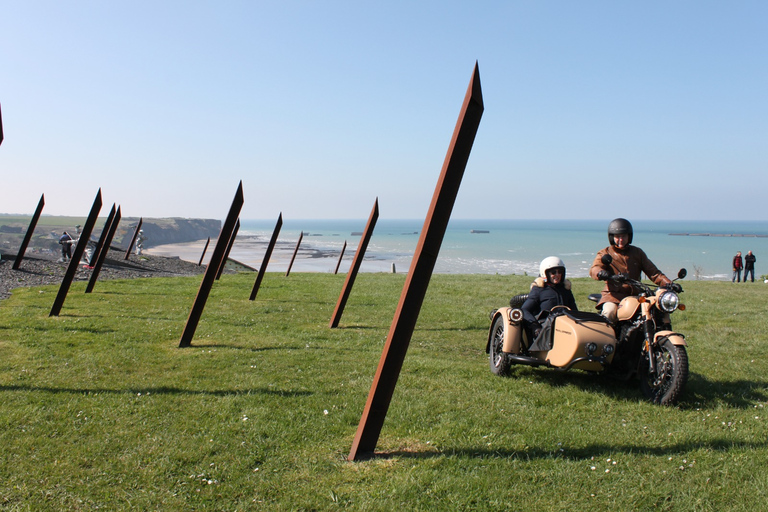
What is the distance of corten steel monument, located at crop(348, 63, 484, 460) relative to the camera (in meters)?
3.83

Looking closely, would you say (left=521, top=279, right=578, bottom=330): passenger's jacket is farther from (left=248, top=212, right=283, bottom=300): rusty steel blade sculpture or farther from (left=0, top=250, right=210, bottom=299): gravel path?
(left=0, top=250, right=210, bottom=299): gravel path

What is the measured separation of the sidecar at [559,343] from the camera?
557 centimetres

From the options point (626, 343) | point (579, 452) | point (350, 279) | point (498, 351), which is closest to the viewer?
point (579, 452)

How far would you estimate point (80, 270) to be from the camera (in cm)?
1978

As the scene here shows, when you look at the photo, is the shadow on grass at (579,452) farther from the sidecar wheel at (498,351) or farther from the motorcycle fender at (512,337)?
the sidecar wheel at (498,351)

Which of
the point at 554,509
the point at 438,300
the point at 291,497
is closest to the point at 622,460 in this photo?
the point at 554,509

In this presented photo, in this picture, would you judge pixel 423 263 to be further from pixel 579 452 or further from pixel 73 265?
pixel 73 265

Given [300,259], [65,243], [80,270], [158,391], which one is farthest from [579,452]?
[300,259]

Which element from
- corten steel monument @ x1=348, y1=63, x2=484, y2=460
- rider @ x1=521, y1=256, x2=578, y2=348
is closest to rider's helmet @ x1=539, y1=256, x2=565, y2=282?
rider @ x1=521, y1=256, x2=578, y2=348

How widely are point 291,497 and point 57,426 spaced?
248 cm

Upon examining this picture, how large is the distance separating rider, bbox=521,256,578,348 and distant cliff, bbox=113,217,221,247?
347 ft

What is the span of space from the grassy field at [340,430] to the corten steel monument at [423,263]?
305 millimetres

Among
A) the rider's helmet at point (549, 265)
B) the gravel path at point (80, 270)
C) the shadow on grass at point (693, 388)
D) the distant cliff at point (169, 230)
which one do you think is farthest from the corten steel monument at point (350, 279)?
the distant cliff at point (169, 230)

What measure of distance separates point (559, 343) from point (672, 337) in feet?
3.69
